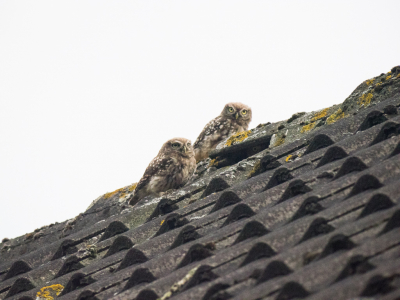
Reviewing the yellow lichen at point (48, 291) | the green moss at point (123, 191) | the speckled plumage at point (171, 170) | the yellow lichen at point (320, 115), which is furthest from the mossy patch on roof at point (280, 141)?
the yellow lichen at point (48, 291)

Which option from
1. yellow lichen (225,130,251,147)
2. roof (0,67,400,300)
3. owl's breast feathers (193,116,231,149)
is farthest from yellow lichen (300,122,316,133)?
owl's breast feathers (193,116,231,149)

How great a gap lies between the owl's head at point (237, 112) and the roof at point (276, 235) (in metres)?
4.82

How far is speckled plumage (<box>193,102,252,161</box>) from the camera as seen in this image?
929 centimetres

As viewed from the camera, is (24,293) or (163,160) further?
(163,160)

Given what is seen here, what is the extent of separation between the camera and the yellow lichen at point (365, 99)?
4.70 metres

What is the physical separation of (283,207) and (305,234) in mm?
545

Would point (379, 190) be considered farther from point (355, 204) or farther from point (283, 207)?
point (283, 207)

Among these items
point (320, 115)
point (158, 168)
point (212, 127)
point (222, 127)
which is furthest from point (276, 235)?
point (222, 127)

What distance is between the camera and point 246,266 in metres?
2.41

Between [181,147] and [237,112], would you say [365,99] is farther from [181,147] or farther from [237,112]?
[237,112]

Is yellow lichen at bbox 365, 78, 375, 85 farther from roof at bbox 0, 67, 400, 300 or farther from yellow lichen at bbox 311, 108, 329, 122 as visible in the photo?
yellow lichen at bbox 311, 108, 329, 122

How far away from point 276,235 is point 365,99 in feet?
8.43

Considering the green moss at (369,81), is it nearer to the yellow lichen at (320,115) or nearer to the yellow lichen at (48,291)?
the yellow lichen at (320,115)

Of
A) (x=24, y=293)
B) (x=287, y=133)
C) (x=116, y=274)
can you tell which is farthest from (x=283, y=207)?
(x=287, y=133)
